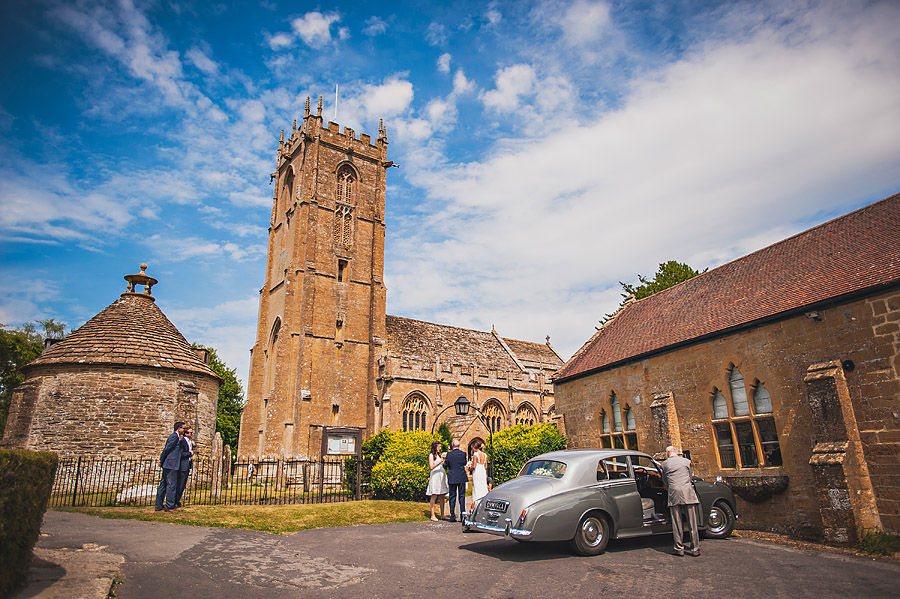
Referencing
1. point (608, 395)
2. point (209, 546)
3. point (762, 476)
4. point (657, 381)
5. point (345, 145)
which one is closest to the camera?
point (209, 546)

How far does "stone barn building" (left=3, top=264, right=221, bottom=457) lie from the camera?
59.8 feet

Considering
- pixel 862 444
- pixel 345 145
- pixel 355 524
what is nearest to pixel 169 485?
pixel 355 524

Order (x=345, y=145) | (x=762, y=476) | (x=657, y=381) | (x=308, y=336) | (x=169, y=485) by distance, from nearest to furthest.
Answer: (x=762, y=476)
(x=169, y=485)
(x=657, y=381)
(x=308, y=336)
(x=345, y=145)

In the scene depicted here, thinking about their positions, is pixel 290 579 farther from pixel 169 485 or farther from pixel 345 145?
pixel 345 145

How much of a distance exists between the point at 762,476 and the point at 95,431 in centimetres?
2083

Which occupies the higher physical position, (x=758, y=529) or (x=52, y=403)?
(x=52, y=403)

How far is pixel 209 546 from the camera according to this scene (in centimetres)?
910

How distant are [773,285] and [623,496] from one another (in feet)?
27.9

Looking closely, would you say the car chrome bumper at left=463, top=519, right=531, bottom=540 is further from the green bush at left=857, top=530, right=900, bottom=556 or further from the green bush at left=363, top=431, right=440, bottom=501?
the green bush at left=363, top=431, right=440, bottom=501

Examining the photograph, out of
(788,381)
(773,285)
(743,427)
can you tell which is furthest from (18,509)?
(773,285)

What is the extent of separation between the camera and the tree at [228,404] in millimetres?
47625

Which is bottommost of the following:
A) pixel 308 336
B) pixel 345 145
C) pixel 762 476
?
pixel 762 476

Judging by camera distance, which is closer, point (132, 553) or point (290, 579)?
point (290, 579)

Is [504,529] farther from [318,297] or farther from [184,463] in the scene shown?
[318,297]
